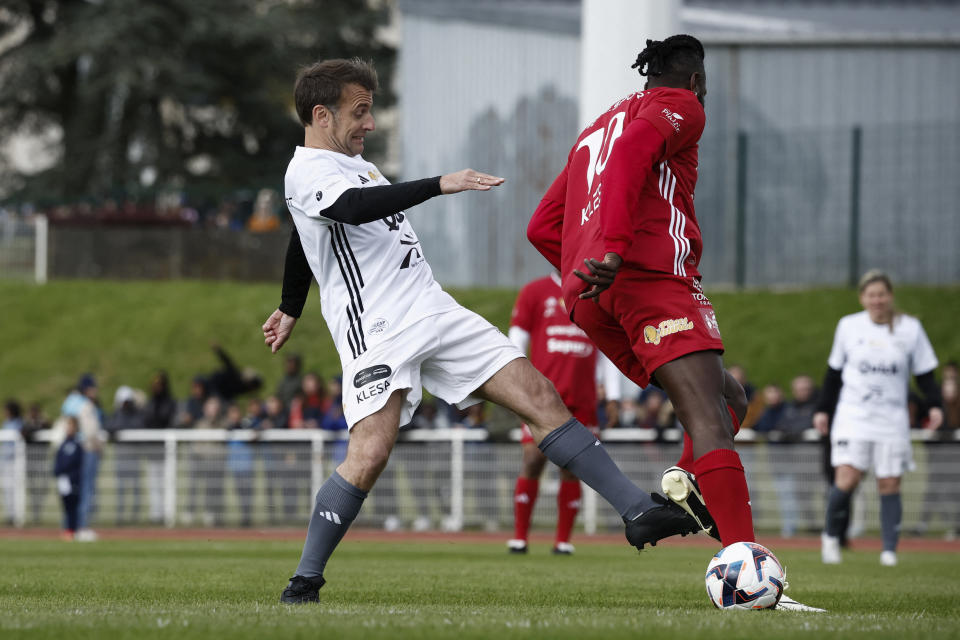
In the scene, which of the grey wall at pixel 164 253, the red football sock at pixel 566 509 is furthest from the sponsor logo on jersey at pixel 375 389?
the grey wall at pixel 164 253

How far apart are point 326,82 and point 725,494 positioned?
96.9 inches

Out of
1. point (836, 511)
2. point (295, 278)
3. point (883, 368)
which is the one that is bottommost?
point (836, 511)

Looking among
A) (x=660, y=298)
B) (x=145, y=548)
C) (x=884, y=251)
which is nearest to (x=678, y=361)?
(x=660, y=298)

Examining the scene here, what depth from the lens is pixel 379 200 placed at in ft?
19.2

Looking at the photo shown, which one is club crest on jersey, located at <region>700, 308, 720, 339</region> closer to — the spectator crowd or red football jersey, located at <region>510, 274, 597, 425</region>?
red football jersey, located at <region>510, 274, 597, 425</region>

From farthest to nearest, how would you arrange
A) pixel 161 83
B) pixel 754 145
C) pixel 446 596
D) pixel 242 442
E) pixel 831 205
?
pixel 161 83, pixel 754 145, pixel 831 205, pixel 242 442, pixel 446 596

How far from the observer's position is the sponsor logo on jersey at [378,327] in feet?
19.9

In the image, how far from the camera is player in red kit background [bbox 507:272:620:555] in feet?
39.3

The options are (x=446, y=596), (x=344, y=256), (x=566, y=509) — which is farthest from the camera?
(x=566, y=509)

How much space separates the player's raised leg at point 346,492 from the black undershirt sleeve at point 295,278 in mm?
756

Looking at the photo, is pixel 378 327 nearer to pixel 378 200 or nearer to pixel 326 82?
pixel 378 200

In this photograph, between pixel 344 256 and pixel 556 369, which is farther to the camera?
pixel 556 369

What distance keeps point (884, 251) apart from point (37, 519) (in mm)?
13831

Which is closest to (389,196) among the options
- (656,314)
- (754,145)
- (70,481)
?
(656,314)
